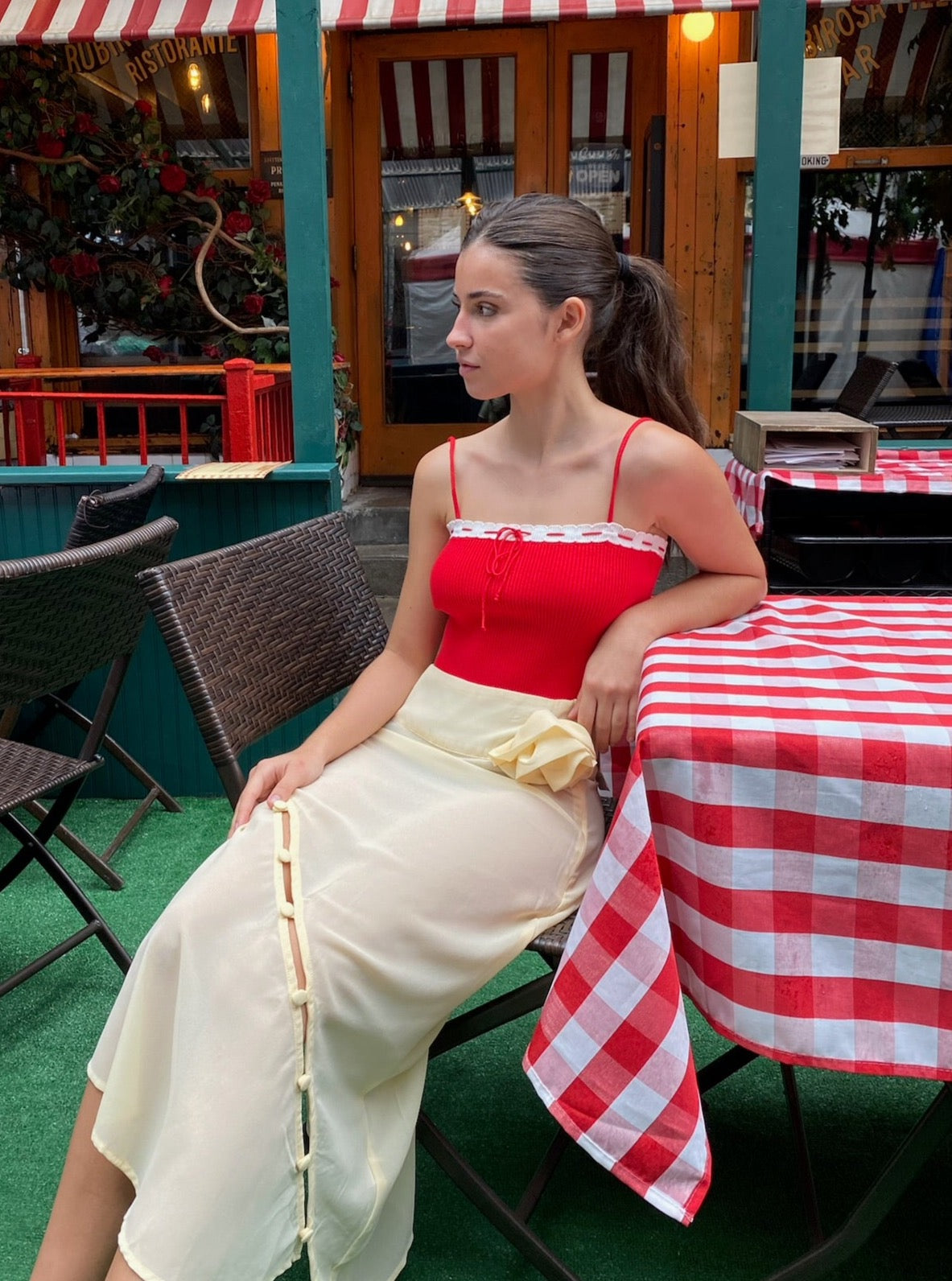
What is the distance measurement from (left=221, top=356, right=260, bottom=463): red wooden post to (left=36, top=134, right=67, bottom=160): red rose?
3679 mm

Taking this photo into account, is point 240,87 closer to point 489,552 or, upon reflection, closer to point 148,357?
point 148,357

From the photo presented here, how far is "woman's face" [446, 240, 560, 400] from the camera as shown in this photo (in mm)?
1777

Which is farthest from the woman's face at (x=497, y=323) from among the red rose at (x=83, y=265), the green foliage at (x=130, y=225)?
the red rose at (x=83, y=265)

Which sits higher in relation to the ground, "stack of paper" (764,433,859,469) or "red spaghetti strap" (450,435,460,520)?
"red spaghetti strap" (450,435,460,520)

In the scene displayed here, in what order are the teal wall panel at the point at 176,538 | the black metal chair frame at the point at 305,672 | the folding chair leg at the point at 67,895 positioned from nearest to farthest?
the black metal chair frame at the point at 305,672, the folding chair leg at the point at 67,895, the teal wall panel at the point at 176,538

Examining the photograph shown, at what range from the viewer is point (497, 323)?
5.85 ft

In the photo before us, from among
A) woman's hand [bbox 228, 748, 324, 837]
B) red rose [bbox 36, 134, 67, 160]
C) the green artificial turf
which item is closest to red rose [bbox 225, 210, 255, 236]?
red rose [bbox 36, 134, 67, 160]

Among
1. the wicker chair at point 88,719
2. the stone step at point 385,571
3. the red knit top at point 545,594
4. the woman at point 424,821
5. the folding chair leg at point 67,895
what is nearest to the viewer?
the woman at point 424,821

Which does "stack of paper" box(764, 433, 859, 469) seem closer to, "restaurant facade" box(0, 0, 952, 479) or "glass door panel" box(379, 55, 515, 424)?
"restaurant facade" box(0, 0, 952, 479)

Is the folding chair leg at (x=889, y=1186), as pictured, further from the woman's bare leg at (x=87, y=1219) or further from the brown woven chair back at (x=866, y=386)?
the brown woven chair back at (x=866, y=386)

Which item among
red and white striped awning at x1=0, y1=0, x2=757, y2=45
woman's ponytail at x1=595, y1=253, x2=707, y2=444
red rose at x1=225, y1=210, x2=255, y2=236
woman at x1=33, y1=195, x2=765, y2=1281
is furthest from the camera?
red rose at x1=225, y1=210, x2=255, y2=236

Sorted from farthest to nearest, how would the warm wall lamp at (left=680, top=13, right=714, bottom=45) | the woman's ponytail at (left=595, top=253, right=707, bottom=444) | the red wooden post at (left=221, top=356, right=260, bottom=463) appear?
the warm wall lamp at (left=680, top=13, right=714, bottom=45) → the red wooden post at (left=221, top=356, right=260, bottom=463) → the woman's ponytail at (left=595, top=253, right=707, bottom=444)

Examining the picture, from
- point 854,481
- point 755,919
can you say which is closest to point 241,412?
point 854,481

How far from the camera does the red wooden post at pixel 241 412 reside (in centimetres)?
369
